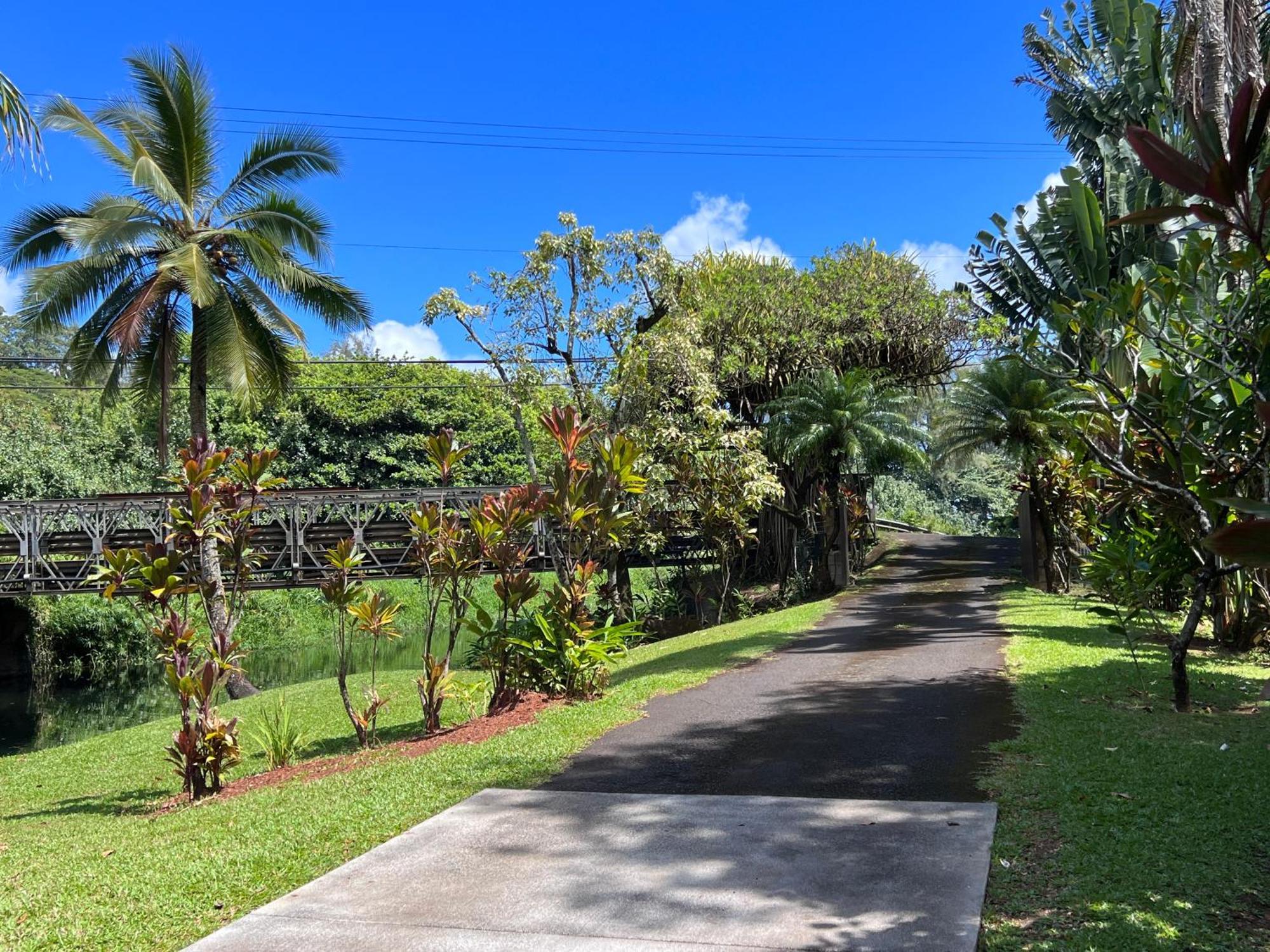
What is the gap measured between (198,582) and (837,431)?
48.5 ft

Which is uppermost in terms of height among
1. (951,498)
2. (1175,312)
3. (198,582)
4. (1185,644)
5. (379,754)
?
(1175,312)

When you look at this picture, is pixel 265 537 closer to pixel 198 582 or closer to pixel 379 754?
pixel 198 582

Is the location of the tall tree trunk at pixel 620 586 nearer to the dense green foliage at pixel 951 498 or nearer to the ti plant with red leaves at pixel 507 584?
the ti plant with red leaves at pixel 507 584

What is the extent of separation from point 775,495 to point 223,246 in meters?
11.4

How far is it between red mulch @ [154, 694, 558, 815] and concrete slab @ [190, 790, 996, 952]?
238 centimetres

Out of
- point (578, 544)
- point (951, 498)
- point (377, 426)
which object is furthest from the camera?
point (951, 498)

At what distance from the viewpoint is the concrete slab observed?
13.0 feet

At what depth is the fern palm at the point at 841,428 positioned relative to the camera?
20328 mm

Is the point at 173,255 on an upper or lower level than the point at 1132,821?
upper

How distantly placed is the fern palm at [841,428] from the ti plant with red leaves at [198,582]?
13678mm

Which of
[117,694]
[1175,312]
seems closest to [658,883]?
[1175,312]

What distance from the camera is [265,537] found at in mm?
22297

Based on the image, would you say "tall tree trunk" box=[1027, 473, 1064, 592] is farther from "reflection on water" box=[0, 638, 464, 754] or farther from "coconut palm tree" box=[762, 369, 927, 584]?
"reflection on water" box=[0, 638, 464, 754]

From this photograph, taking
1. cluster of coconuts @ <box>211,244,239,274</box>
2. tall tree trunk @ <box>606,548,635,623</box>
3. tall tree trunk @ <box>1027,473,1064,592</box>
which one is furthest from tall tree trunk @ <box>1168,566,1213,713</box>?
cluster of coconuts @ <box>211,244,239,274</box>
